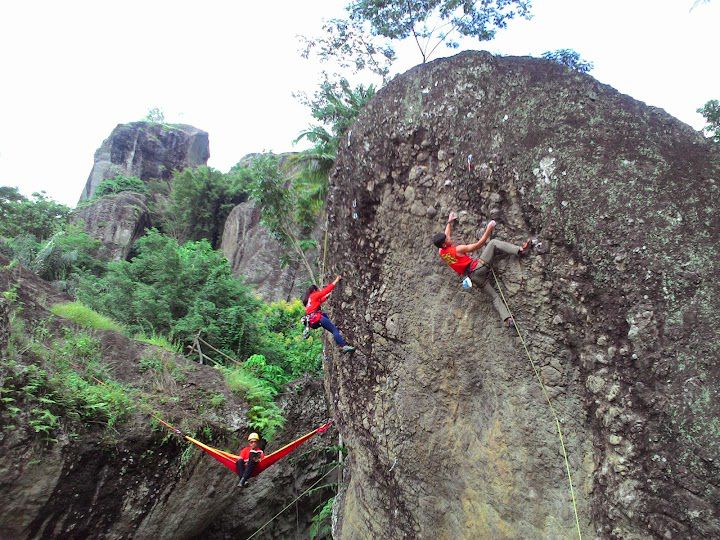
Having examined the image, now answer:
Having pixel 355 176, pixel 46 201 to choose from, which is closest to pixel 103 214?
pixel 46 201

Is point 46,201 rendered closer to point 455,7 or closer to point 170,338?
point 170,338

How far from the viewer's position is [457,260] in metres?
5.97

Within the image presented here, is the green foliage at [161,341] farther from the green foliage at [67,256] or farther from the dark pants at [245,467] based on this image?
the green foliage at [67,256]

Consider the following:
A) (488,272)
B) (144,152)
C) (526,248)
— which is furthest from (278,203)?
(144,152)

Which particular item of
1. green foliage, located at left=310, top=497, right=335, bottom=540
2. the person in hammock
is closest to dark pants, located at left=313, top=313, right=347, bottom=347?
the person in hammock

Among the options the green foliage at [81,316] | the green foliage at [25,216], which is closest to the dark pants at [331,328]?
the green foliage at [81,316]

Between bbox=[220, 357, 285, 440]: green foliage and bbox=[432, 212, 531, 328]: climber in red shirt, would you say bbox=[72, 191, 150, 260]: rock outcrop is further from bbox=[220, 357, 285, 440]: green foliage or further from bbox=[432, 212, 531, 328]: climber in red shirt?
bbox=[432, 212, 531, 328]: climber in red shirt

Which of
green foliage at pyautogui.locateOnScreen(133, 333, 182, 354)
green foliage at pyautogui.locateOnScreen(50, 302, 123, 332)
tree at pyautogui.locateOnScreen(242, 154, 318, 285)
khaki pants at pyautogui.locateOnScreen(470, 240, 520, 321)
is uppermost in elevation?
tree at pyautogui.locateOnScreen(242, 154, 318, 285)

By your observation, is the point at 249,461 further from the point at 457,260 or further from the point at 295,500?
the point at 457,260

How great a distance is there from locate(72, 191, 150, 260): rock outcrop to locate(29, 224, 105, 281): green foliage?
1998mm

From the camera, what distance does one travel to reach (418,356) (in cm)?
699

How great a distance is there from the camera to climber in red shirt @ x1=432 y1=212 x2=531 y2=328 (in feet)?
19.0

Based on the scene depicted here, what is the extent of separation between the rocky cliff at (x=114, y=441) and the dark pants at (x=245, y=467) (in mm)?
1501

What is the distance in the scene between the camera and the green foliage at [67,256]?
19.1m
